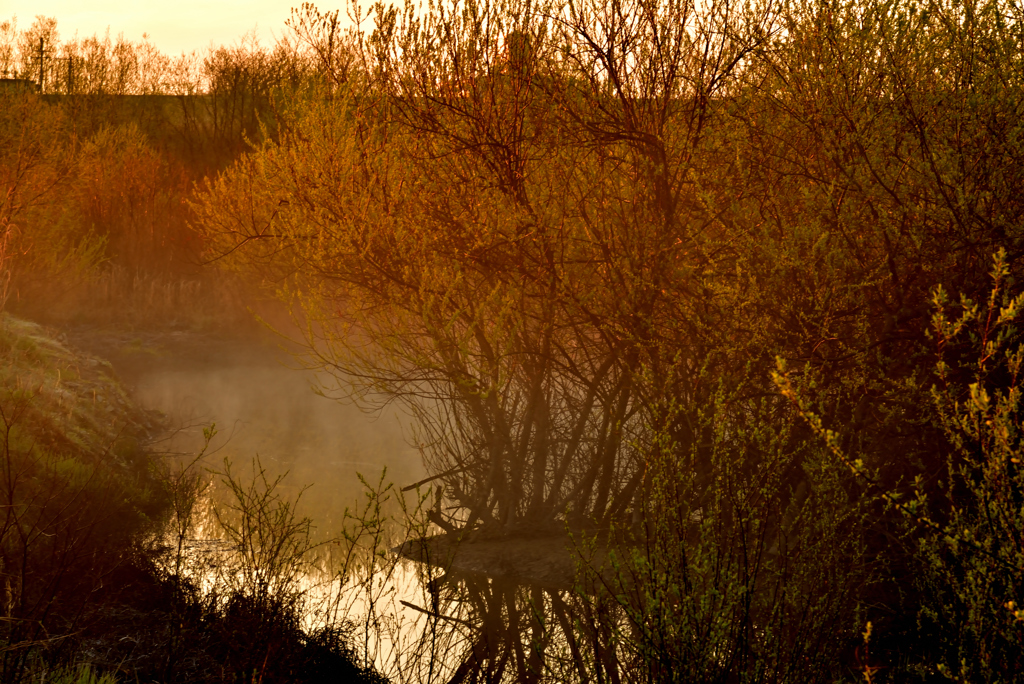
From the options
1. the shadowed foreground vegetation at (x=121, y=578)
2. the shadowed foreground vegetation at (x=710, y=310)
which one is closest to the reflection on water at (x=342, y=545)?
the shadowed foreground vegetation at (x=710, y=310)

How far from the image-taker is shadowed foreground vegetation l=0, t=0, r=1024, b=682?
375 cm

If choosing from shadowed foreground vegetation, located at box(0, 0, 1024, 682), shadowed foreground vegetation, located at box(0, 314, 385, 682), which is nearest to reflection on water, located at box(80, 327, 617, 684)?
shadowed foreground vegetation, located at box(0, 0, 1024, 682)

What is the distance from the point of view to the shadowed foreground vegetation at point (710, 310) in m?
3.75

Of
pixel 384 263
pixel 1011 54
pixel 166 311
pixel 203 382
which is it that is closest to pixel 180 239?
pixel 166 311

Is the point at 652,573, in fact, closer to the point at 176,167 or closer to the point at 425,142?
the point at 425,142

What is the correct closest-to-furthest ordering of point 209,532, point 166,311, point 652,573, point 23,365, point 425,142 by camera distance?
point 652,573 → point 425,142 → point 209,532 → point 23,365 → point 166,311

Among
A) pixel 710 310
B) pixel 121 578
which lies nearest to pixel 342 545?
pixel 121 578

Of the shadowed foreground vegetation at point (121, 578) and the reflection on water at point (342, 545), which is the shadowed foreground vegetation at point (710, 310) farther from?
the shadowed foreground vegetation at point (121, 578)

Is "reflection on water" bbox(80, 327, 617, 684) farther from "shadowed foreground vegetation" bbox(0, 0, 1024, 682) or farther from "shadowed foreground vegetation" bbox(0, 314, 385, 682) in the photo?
"shadowed foreground vegetation" bbox(0, 314, 385, 682)

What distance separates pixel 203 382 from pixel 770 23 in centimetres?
1553

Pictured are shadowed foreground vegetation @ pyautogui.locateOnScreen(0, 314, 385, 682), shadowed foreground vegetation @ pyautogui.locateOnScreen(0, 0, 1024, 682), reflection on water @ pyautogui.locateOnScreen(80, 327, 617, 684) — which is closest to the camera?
shadowed foreground vegetation @ pyautogui.locateOnScreen(0, 0, 1024, 682)

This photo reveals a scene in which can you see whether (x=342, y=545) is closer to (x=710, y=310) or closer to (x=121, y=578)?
(x=121, y=578)

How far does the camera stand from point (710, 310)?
18.6 ft

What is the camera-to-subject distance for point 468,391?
7398 mm
